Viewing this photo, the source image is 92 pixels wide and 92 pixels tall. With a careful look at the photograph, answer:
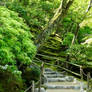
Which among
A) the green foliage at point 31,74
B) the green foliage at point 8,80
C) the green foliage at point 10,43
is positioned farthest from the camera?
Result: the green foliage at point 31,74

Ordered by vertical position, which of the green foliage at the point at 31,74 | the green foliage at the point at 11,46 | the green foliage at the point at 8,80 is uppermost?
the green foliage at the point at 11,46

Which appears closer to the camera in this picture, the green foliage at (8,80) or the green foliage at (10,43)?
the green foliage at (10,43)

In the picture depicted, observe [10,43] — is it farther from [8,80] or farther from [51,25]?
[51,25]

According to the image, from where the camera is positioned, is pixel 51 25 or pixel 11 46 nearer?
pixel 11 46

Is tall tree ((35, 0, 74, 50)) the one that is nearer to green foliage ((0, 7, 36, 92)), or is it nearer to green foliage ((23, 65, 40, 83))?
green foliage ((23, 65, 40, 83))

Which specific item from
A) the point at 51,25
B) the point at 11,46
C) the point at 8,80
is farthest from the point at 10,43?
the point at 51,25

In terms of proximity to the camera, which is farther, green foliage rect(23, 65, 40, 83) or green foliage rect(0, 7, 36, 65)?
green foliage rect(23, 65, 40, 83)

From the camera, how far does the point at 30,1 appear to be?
36.6 feet

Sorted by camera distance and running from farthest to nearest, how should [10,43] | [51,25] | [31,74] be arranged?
[31,74] → [51,25] → [10,43]

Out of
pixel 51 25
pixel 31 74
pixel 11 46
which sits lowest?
pixel 31 74

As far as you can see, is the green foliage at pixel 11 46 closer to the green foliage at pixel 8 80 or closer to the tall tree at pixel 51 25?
the green foliage at pixel 8 80

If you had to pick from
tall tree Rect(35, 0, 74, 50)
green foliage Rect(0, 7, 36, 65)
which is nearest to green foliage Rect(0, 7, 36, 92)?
green foliage Rect(0, 7, 36, 65)

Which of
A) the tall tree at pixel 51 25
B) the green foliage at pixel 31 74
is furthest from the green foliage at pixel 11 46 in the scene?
the tall tree at pixel 51 25

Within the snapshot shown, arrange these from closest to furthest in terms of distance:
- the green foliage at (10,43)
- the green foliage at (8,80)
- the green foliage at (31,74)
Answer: the green foliage at (10,43) → the green foliage at (8,80) → the green foliage at (31,74)
